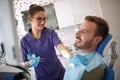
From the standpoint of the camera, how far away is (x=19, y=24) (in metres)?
2.29

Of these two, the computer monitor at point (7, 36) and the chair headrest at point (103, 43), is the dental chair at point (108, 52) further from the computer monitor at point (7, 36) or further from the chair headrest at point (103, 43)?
the computer monitor at point (7, 36)

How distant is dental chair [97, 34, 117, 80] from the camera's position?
38.2 inches

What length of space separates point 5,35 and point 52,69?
0.68 meters

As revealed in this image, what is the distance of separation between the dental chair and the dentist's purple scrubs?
19.8 inches

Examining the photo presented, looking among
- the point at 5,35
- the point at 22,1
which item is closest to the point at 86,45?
the point at 5,35

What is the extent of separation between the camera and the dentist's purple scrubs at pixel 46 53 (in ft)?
4.83

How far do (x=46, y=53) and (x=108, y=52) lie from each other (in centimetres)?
57

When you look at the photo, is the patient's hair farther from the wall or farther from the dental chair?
the wall

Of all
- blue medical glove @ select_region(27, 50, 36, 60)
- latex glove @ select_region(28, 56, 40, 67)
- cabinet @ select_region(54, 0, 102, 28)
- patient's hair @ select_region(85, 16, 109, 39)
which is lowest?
latex glove @ select_region(28, 56, 40, 67)

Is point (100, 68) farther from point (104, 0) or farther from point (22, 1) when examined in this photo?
point (22, 1)

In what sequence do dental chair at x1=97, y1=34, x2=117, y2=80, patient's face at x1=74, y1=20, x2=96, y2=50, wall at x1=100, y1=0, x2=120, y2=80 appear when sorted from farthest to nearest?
1. wall at x1=100, y1=0, x2=120, y2=80
2. patient's face at x1=74, y1=20, x2=96, y2=50
3. dental chair at x1=97, y1=34, x2=117, y2=80

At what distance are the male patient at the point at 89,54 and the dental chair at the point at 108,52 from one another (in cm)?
3

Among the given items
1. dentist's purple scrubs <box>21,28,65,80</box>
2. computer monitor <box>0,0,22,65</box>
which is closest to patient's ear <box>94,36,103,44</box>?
dentist's purple scrubs <box>21,28,65,80</box>

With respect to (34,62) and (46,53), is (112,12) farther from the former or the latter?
(34,62)
